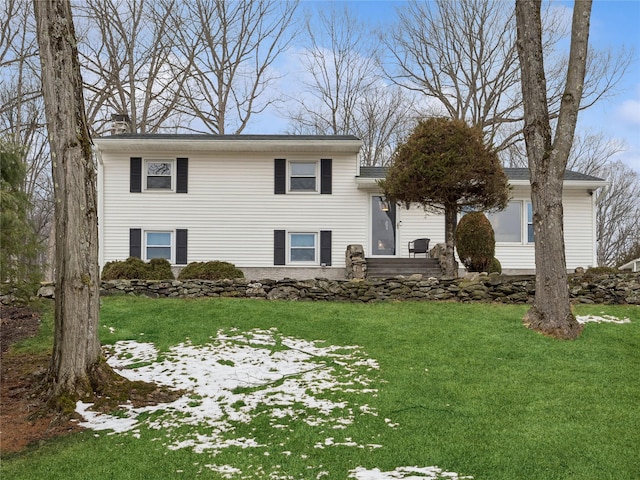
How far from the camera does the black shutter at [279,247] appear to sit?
1602 centimetres

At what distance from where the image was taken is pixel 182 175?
631 inches

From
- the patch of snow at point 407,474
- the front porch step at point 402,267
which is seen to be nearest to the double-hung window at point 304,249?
the front porch step at point 402,267

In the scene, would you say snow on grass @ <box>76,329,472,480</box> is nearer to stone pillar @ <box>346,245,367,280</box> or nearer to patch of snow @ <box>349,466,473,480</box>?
patch of snow @ <box>349,466,473,480</box>

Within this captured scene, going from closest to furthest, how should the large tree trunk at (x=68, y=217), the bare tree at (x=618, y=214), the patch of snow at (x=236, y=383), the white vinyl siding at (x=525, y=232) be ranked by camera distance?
the patch of snow at (x=236, y=383) → the large tree trunk at (x=68, y=217) → the white vinyl siding at (x=525, y=232) → the bare tree at (x=618, y=214)

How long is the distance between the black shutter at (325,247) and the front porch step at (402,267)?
1.24 meters

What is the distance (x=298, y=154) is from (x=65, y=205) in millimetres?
10673

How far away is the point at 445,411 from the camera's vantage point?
212 inches

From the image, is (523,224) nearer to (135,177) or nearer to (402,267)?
(402,267)

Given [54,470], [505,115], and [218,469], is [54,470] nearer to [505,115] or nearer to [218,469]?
[218,469]

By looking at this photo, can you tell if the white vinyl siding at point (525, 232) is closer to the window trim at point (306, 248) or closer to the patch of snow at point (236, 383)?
the window trim at point (306, 248)

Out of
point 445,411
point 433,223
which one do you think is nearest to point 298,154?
point 433,223

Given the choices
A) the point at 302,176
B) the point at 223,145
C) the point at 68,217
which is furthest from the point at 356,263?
the point at 68,217

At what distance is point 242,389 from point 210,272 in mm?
6715

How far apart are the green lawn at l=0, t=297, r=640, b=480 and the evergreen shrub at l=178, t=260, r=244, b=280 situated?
3451 mm
